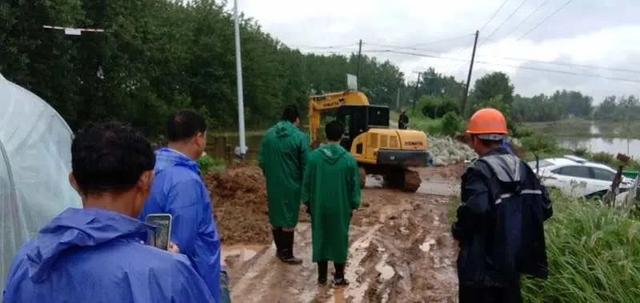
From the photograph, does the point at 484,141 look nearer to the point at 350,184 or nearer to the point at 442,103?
the point at 350,184

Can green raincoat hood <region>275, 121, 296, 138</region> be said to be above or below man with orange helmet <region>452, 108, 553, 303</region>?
above

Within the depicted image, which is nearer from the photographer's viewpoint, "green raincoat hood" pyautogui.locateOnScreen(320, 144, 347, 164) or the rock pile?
"green raincoat hood" pyautogui.locateOnScreen(320, 144, 347, 164)

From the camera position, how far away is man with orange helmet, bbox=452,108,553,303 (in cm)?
390

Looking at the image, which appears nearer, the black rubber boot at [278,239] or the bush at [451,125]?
the black rubber boot at [278,239]

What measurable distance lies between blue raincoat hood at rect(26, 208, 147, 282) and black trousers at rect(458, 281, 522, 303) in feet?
9.00

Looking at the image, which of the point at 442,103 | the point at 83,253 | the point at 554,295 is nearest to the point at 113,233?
the point at 83,253

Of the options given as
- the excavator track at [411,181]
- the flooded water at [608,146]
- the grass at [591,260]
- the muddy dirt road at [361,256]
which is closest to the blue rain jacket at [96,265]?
the grass at [591,260]

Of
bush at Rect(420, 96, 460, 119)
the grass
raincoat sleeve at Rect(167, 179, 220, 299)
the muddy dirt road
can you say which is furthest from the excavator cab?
bush at Rect(420, 96, 460, 119)

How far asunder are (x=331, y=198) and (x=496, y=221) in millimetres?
2934

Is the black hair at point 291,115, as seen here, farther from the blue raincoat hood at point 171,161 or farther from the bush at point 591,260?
the blue raincoat hood at point 171,161

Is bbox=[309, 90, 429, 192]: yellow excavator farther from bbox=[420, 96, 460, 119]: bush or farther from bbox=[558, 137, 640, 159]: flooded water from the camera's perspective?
bbox=[420, 96, 460, 119]: bush

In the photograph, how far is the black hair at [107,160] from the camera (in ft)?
5.91

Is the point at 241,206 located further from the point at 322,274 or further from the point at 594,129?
the point at 594,129

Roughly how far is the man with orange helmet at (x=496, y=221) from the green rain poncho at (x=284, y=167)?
3.62 metres
